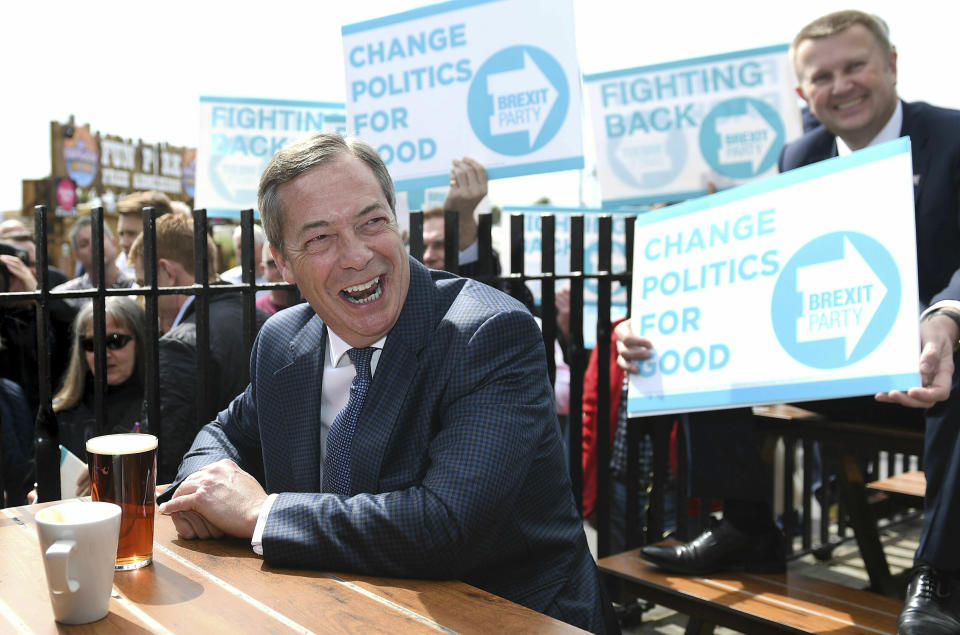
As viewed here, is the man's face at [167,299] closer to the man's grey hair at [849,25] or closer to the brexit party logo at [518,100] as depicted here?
the brexit party logo at [518,100]

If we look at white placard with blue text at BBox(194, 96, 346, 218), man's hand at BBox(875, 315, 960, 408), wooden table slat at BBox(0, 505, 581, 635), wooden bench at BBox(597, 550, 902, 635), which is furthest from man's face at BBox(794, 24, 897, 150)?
white placard with blue text at BBox(194, 96, 346, 218)

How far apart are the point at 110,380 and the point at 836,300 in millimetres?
2915

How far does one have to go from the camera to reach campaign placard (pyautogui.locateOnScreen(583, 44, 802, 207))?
5.71m

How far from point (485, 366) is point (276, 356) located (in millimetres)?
600

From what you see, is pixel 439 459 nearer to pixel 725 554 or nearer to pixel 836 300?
pixel 836 300

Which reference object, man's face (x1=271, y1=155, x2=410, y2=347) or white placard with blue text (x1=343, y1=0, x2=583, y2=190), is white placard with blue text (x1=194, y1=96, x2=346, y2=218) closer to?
white placard with blue text (x1=343, y1=0, x2=583, y2=190)

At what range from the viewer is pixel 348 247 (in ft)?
6.56

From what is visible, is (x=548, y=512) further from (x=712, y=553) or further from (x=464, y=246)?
(x=464, y=246)

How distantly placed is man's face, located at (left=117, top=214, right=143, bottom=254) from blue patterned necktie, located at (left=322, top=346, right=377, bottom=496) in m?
4.35

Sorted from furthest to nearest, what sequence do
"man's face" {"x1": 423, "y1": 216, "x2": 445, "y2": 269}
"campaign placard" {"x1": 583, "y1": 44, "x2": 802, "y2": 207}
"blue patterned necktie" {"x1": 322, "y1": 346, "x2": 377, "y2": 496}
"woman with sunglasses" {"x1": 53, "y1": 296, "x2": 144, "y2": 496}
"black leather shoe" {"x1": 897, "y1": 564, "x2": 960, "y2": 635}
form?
1. "campaign placard" {"x1": 583, "y1": 44, "x2": 802, "y2": 207}
2. "man's face" {"x1": 423, "y1": 216, "x2": 445, "y2": 269}
3. "woman with sunglasses" {"x1": 53, "y1": 296, "x2": 144, "y2": 496}
4. "black leather shoe" {"x1": 897, "y1": 564, "x2": 960, "y2": 635}
5. "blue patterned necktie" {"x1": 322, "y1": 346, "x2": 377, "y2": 496}

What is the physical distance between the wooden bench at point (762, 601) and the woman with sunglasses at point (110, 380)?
2.09 meters

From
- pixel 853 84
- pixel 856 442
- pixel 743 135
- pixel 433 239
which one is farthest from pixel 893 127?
A: pixel 433 239

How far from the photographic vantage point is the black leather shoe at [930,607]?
2195 millimetres

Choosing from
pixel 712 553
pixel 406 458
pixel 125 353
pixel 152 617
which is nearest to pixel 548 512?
pixel 406 458
